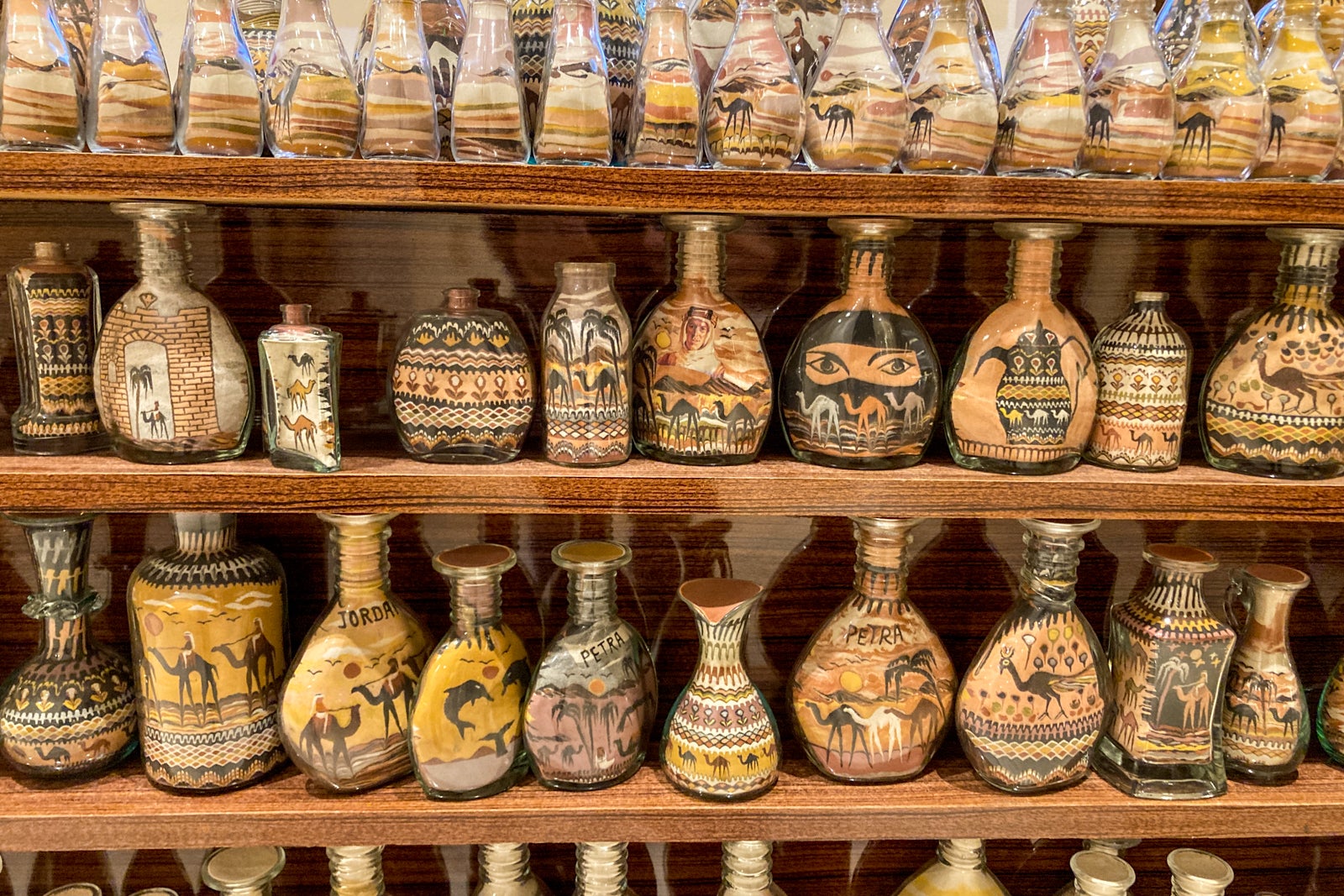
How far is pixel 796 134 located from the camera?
0.78m

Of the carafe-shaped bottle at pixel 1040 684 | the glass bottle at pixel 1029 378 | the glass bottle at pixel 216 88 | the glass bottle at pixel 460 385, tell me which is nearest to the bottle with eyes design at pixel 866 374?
the glass bottle at pixel 1029 378

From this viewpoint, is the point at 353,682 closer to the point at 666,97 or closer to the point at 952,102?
the point at 666,97

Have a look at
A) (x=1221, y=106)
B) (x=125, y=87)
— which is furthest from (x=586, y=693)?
(x=1221, y=106)

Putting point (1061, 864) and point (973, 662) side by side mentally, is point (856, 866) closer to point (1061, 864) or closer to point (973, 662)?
point (1061, 864)

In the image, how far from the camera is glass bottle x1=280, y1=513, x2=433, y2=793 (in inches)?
33.2

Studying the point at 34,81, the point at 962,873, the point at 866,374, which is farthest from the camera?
the point at 962,873

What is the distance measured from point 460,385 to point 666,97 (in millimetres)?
302

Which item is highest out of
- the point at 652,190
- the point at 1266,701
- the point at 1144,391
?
the point at 652,190

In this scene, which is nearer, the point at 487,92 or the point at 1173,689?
the point at 487,92

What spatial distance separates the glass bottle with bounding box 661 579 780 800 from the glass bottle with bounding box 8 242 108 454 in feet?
1.91

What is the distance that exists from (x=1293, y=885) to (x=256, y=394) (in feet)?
4.51

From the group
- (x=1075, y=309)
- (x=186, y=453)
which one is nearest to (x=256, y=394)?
(x=186, y=453)

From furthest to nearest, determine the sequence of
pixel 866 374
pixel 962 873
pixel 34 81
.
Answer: pixel 962 873, pixel 866 374, pixel 34 81

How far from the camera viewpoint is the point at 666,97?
768mm
